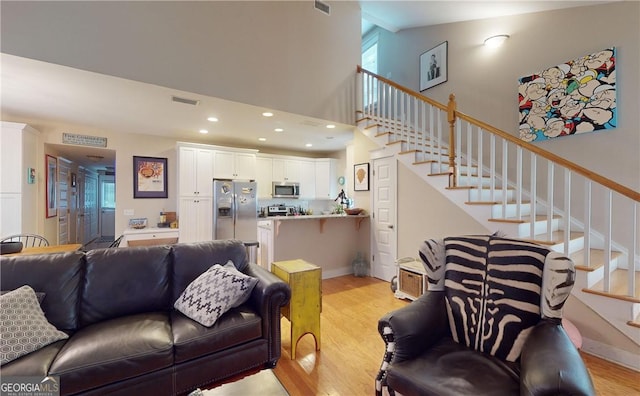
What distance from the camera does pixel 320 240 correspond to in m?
4.19

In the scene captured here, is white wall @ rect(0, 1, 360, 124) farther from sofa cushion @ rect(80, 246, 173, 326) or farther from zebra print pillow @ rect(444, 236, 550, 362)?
zebra print pillow @ rect(444, 236, 550, 362)

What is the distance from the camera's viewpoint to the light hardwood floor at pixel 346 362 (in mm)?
1792

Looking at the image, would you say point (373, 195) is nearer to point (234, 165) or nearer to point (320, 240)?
point (320, 240)

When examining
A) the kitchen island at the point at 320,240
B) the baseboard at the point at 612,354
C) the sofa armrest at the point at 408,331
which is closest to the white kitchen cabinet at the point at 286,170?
the kitchen island at the point at 320,240

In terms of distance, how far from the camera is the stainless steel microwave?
20.0 ft

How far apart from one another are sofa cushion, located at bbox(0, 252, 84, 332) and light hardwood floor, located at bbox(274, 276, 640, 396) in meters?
1.46

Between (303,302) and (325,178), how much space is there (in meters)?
4.70

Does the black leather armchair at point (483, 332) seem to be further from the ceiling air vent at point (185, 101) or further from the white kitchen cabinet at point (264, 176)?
the white kitchen cabinet at point (264, 176)

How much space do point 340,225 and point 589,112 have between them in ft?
10.8

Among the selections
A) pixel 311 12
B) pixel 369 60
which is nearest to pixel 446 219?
pixel 311 12

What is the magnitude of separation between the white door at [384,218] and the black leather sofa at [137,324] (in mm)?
2382

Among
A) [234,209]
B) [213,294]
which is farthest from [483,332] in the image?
[234,209]

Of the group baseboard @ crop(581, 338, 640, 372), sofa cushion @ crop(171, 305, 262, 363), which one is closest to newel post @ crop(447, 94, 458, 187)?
baseboard @ crop(581, 338, 640, 372)

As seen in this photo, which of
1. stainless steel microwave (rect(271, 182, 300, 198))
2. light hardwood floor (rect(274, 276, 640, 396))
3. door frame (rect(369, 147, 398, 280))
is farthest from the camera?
stainless steel microwave (rect(271, 182, 300, 198))
